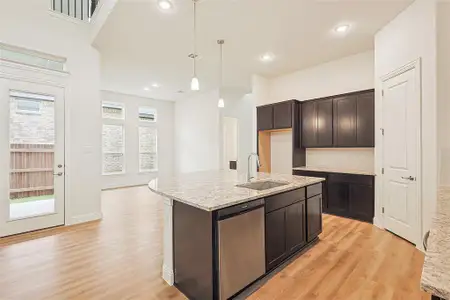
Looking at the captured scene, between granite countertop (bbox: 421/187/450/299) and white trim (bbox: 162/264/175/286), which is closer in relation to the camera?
granite countertop (bbox: 421/187/450/299)

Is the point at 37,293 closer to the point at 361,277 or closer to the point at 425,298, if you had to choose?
the point at 361,277

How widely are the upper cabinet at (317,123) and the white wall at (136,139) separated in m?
5.52

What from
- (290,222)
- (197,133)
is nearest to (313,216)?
(290,222)

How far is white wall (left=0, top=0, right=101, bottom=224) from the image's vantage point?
368 cm

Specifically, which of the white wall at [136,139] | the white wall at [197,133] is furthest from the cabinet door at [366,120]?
the white wall at [136,139]

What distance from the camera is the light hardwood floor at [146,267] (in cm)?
213

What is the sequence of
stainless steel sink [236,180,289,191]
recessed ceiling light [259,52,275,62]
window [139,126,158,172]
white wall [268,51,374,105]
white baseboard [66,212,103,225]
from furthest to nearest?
window [139,126,158,172], recessed ceiling light [259,52,275,62], white wall [268,51,374,105], white baseboard [66,212,103,225], stainless steel sink [236,180,289,191]

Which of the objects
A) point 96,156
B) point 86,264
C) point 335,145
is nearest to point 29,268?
point 86,264

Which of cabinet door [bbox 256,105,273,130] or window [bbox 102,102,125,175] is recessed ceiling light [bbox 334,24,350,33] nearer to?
cabinet door [bbox 256,105,273,130]

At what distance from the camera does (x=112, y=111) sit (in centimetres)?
777

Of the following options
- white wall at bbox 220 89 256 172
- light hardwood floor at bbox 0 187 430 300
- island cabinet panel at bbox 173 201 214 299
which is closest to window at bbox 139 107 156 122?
white wall at bbox 220 89 256 172

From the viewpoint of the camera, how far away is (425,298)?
200 centimetres

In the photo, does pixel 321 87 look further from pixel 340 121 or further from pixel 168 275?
pixel 168 275

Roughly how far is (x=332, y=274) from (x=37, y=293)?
9.43 feet
